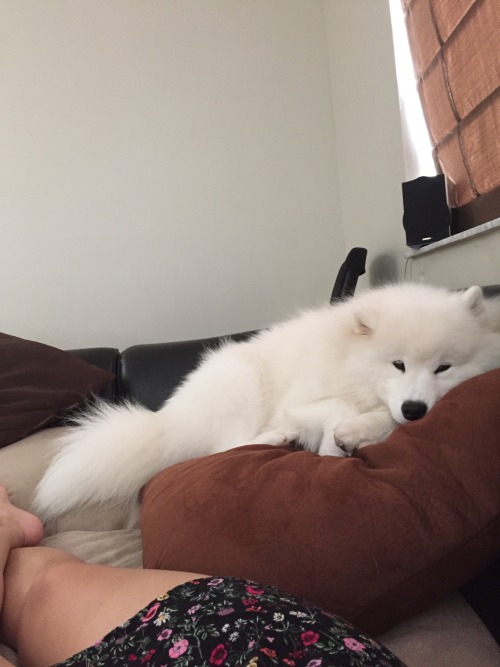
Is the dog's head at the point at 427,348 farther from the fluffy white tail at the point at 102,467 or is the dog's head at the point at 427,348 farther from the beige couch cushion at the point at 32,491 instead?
the beige couch cushion at the point at 32,491

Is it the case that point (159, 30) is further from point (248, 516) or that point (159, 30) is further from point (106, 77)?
point (248, 516)

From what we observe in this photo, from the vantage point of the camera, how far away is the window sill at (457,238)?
1.46 m

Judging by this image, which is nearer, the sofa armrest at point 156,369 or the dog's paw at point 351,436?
the dog's paw at point 351,436

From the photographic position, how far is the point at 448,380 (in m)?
1.18

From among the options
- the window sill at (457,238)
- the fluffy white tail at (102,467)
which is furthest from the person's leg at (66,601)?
the window sill at (457,238)

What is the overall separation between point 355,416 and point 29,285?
7.36 feet

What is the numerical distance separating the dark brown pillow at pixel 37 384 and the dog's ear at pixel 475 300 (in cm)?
145

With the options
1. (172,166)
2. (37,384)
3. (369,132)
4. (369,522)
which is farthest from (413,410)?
(172,166)

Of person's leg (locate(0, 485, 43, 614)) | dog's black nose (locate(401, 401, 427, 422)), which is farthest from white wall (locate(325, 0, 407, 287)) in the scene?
person's leg (locate(0, 485, 43, 614))

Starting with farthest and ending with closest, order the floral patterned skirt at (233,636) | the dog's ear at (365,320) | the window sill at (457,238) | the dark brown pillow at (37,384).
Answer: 1. the dark brown pillow at (37,384)
2. the window sill at (457,238)
3. the dog's ear at (365,320)
4. the floral patterned skirt at (233,636)

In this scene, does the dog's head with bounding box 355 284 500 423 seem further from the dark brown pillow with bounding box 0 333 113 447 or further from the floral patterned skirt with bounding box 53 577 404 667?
the dark brown pillow with bounding box 0 333 113 447

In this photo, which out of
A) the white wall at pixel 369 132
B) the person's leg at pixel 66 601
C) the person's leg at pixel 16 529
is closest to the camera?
the person's leg at pixel 66 601

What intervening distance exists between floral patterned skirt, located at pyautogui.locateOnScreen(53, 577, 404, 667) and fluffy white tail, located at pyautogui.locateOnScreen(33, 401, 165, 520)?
71cm

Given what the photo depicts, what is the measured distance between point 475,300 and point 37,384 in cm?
161
